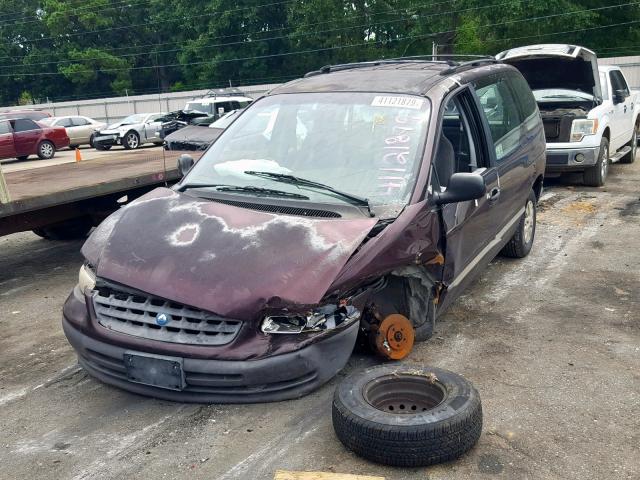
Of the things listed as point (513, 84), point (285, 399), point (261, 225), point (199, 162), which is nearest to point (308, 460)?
point (285, 399)

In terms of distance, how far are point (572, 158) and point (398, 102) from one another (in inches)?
254

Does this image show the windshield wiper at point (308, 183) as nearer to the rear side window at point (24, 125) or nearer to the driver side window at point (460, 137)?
the driver side window at point (460, 137)

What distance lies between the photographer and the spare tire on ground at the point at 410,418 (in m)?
3.16

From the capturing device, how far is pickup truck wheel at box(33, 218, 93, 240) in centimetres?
847

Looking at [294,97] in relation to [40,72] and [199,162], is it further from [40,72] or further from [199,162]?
[40,72]

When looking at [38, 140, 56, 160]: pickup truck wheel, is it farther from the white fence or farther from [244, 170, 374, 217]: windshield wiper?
[244, 170, 374, 217]: windshield wiper

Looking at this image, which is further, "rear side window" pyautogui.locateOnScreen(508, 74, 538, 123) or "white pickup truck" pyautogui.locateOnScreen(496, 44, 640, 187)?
"white pickup truck" pyautogui.locateOnScreen(496, 44, 640, 187)

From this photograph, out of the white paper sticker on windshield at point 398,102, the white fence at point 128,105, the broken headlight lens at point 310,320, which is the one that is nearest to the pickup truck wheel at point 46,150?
the white fence at point 128,105

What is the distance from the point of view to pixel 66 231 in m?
8.60

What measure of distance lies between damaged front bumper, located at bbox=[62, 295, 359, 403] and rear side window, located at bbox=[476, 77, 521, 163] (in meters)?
2.53

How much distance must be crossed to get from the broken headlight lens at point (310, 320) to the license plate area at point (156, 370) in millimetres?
482

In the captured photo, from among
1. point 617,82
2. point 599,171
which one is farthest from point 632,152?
point 599,171

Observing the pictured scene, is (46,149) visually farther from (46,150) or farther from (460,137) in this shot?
(460,137)

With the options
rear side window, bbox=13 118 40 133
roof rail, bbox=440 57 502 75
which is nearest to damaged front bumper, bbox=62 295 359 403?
roof rail, bbox=440 57 502 75
